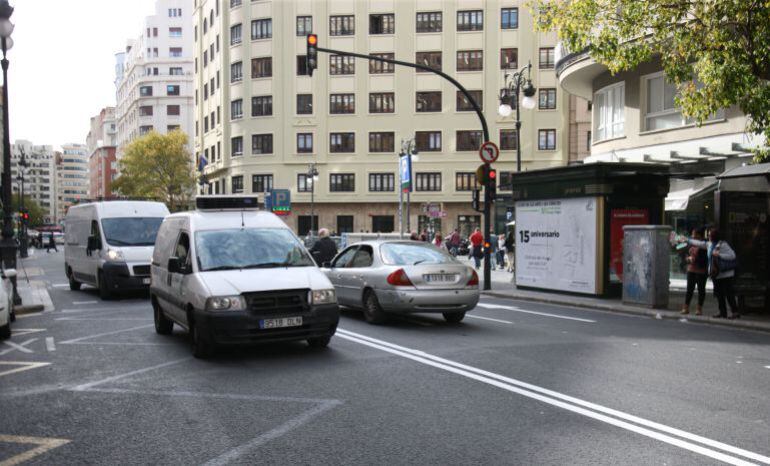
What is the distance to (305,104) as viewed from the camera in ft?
185

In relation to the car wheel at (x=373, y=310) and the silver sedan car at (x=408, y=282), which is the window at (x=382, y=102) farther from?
the car wheel at (x=373, y=310)

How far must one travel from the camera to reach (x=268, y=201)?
4194cm

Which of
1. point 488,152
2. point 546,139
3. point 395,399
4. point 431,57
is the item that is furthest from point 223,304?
point 431,57

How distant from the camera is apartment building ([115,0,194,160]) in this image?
10619cm

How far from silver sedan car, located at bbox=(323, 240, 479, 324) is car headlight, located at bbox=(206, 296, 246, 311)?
368 cm

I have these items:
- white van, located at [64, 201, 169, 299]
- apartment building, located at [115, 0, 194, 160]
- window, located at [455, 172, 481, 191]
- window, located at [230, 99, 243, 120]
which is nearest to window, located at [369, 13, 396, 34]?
window, located at [230, 99, 243, 120]

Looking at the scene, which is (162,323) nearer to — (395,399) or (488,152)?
(395,399)

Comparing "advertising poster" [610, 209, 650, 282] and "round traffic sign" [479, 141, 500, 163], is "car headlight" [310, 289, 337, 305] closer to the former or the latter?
"advertising poster" [610, 209, 650, 282]

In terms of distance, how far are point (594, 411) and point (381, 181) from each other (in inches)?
1984

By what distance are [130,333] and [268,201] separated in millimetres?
31518

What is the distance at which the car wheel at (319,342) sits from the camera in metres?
8.89

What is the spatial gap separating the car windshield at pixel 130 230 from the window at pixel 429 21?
1627 inches

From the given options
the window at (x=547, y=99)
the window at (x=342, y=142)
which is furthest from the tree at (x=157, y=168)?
the window at (x=547, y=99)

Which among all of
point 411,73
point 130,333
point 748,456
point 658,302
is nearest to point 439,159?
point 411,73
